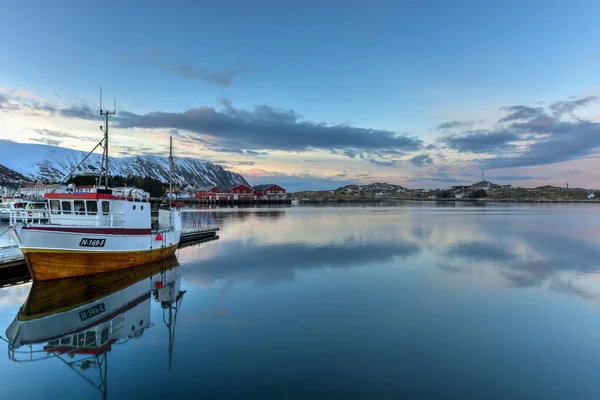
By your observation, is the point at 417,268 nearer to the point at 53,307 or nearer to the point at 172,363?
the point at 172,363

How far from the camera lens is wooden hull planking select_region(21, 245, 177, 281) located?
58.6 ft

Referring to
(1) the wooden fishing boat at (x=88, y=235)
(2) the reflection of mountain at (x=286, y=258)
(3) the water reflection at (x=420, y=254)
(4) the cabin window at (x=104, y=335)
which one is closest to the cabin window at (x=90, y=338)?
(4) the cabin window at (x=104, y=335)

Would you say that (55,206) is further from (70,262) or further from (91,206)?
(70,262)

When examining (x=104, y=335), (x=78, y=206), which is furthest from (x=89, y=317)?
(x=78, y=206)

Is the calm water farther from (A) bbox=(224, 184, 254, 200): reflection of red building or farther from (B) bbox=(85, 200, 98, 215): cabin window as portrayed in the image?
(A) bbox=(224, 184, 254, 200): reflection of red building

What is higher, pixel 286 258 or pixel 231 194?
pixel 231 194

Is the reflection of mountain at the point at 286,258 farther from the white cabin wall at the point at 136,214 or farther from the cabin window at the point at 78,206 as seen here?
the cabin window at the point at 78,206

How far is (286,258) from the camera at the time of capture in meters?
27.5

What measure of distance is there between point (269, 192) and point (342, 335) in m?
149

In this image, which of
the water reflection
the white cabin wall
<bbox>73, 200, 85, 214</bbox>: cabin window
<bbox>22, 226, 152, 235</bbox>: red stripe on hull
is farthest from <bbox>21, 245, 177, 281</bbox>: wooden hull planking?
the water reflection

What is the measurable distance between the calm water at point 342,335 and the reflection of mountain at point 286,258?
0.29m

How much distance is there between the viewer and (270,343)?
11.4m

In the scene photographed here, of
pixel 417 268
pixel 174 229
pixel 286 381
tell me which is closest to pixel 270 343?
pixel 286 381

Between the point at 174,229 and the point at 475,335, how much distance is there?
74.8 feet
